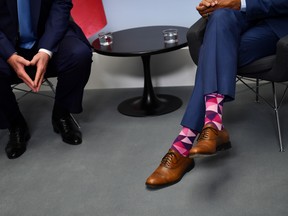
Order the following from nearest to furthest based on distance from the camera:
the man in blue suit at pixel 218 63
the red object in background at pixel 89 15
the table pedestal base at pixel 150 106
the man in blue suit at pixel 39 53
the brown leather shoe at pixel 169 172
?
the man in blue suit at pixel 218 63 → the brown leather shoe at pixel 169 172 → the man in blue suit at pixel 39 53 → the table pedestal base at pixel 150 106 → the red object in background at pixel 89 15

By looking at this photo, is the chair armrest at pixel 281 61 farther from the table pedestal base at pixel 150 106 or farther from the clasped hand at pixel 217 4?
the table pedestal base at pixel 150 106

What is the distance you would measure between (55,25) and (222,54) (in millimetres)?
996

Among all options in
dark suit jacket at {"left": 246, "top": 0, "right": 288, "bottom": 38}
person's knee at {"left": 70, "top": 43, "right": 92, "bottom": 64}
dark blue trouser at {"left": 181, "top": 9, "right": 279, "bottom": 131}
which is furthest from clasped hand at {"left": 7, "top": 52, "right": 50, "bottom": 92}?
dark suit jacket at {"left": 246, "top": 0, "right": 288, "bottom": 38}

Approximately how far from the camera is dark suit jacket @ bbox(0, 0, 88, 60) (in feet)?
7.09

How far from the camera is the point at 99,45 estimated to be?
2490 mm

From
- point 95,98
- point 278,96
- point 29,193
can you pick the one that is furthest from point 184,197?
point 95,98

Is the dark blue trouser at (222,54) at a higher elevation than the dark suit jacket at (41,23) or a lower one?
lower

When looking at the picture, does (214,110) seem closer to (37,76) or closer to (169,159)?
(169,159)

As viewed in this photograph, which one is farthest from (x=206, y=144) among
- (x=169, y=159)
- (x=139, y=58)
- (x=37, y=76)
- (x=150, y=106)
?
(x=139, y=58)

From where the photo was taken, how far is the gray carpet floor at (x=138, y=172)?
65.1 inches

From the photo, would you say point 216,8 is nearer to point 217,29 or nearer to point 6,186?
point 217,29

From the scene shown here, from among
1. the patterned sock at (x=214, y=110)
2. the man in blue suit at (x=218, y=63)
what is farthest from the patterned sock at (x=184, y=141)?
the patterned sock at (x=214, y=110)

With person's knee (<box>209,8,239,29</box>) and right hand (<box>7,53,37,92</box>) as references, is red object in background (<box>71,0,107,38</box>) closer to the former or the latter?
right hand (<box>7,53,37,92</box>)

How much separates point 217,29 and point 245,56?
0.77ft
